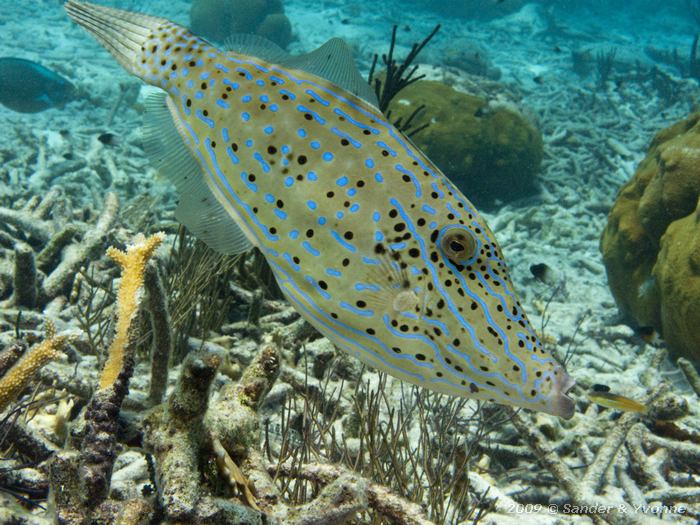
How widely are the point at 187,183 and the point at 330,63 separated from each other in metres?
0.81

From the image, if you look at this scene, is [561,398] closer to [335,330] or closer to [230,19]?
[335,330]

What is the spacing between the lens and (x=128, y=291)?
2244 mm

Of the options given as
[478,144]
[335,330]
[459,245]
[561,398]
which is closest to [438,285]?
[459,245]

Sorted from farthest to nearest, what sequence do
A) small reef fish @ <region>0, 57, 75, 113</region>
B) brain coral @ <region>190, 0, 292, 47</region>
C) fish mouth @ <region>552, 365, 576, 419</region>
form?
1. brain coral @ <region>190, 0, 292, 47</region>
2. small reef fish @ <region>0, 57, 75, 113</region>
3. fish mouth @ <region>552, 365, 576, 419</region>

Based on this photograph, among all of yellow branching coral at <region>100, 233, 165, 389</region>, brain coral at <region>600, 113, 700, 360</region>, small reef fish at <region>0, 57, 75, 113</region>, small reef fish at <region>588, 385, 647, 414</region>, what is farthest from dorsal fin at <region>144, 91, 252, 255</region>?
small reef fish at <region>0, 57, 75, 113</region>

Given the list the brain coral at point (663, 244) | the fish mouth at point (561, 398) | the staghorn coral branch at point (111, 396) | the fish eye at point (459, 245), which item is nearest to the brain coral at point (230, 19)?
the brain coral at point (663, 244)

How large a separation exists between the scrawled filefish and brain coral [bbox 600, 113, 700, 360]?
15.1 feet

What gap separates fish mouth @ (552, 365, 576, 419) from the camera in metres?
1.51

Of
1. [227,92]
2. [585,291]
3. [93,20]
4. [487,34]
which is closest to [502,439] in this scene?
[227,92]

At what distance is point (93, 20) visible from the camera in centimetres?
209

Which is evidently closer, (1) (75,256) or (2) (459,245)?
(2) (459,245)

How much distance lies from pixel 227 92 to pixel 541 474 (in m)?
3.38

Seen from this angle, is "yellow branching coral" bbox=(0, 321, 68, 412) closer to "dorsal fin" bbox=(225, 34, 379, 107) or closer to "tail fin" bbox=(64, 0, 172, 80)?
"tail fin" bbox=(64, 0, 172, 80)

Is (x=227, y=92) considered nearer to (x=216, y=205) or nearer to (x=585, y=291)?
(x=216, y=205)
